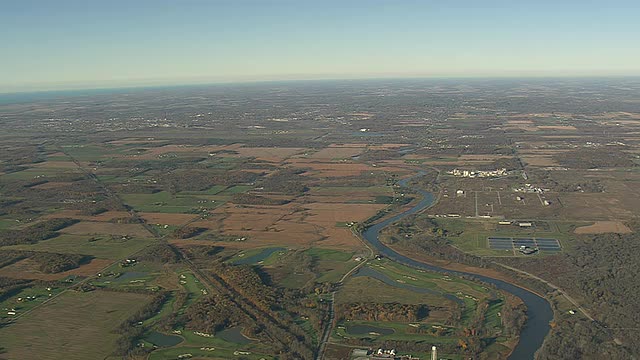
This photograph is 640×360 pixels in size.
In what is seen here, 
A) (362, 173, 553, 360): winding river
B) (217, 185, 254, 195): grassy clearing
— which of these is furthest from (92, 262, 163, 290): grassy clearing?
(217, 185, 254, 195): grassy clearing

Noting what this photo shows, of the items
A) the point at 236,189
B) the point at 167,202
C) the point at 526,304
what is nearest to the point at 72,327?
the point at 526,304

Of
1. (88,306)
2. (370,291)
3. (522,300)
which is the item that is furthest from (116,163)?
(522,300)

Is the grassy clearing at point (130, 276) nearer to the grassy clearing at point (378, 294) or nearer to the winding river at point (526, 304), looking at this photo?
the grassy clearing at point (378, 294)

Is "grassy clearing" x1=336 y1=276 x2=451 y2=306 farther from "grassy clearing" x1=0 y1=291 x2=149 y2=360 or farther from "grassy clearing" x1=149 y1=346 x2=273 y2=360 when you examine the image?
"grassy clearing" x1=0 y1=291 x2=149 y2=360

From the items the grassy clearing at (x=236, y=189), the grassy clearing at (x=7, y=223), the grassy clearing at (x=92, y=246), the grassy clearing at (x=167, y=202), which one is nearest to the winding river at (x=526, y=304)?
the grassy clearing at (x=92, y=246)

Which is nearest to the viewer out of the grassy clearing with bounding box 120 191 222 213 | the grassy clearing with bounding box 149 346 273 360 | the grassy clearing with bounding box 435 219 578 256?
the grassy clearing with bounding box 149 346 273 360
